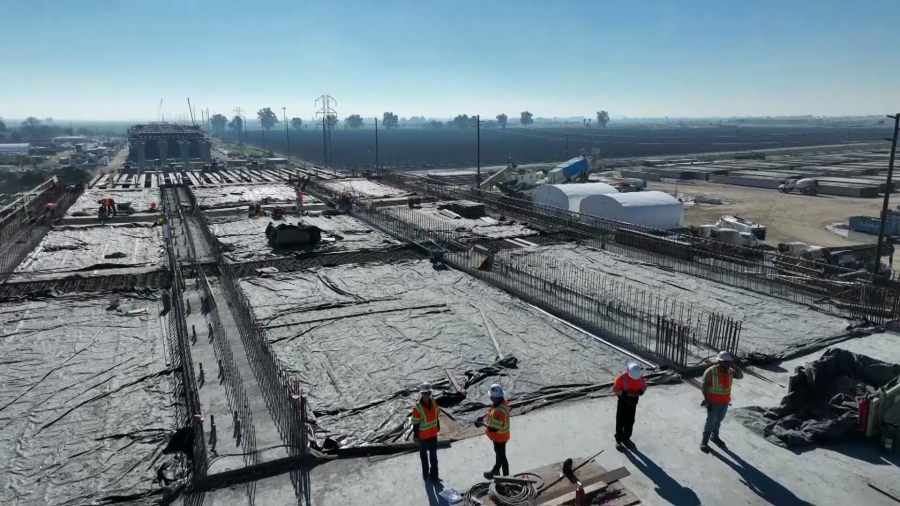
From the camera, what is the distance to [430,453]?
795cm

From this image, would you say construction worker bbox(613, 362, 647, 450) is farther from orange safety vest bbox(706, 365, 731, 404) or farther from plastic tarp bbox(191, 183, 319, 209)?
plastic tarp bbox(191, 183, 319, 209)

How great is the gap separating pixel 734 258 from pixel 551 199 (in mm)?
17315

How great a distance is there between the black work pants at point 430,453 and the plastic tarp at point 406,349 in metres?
1.27

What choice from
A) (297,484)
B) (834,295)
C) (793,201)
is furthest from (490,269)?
(793,201)

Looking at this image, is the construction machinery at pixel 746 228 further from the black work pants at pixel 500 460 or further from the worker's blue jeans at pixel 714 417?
the black work pants at pixel 500 460

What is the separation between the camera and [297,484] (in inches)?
318

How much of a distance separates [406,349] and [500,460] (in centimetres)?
517

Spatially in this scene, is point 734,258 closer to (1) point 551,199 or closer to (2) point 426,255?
(2) point 426,255

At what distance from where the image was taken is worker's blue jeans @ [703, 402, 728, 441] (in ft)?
28.1

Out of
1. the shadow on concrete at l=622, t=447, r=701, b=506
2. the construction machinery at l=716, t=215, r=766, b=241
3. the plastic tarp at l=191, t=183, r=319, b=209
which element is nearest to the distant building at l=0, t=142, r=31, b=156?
the plastic tarp at l=191, t=183, r=319, b=209

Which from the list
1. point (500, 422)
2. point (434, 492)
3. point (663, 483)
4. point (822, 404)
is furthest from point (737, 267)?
point (434, 492)

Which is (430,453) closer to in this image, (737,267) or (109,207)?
(737,267)

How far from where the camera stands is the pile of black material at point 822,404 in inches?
357

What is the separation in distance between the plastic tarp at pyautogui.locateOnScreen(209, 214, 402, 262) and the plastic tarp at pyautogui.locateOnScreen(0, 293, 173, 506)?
673cm
